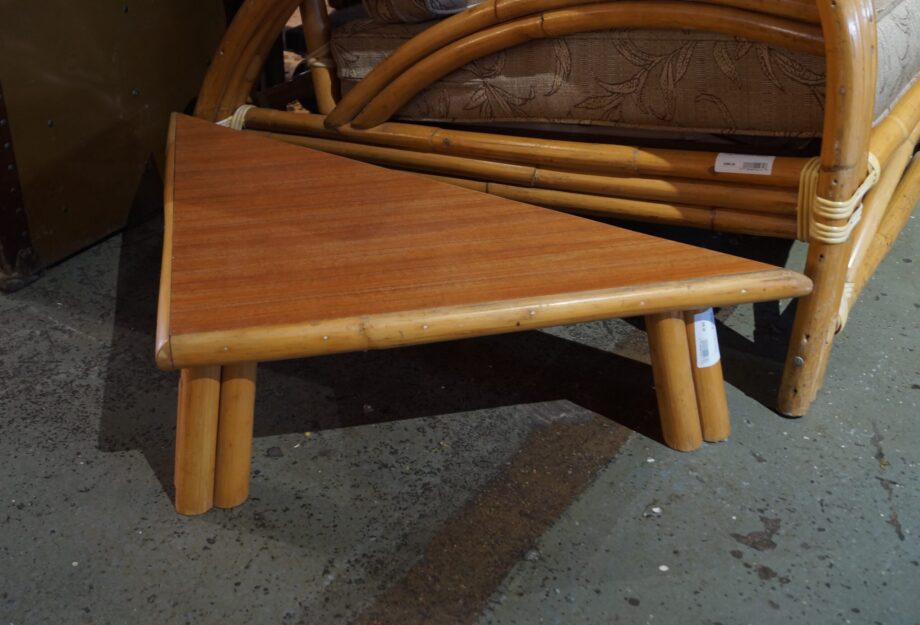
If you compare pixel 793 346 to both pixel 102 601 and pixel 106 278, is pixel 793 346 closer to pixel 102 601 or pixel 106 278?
pixel 102 601

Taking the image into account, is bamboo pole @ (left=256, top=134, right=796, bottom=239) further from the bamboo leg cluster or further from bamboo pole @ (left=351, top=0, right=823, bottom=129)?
the bamboo leg cluster

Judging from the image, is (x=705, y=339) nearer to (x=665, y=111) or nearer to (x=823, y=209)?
(x=823, y=209)

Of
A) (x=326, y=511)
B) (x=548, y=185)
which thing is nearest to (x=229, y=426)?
(x=326, y=511)

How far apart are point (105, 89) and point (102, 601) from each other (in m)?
1.22

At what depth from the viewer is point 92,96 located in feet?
6.66

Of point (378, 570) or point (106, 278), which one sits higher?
point (378, 570)

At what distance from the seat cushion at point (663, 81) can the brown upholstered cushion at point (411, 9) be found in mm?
23

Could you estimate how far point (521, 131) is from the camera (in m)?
1.78

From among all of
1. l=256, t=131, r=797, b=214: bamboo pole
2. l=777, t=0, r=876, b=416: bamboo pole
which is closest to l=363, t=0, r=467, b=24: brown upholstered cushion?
l=256, t=131, r=797, b=214: bamboo pole

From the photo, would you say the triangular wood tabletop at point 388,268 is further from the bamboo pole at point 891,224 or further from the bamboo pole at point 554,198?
the bamboo pole at point 891,224

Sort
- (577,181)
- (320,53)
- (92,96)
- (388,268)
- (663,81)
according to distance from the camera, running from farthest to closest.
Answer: (92,96), (320,53), (577,181), (663,81), (388,268)

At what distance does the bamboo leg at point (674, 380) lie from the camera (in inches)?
54.7

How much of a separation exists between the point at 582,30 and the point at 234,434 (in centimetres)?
84

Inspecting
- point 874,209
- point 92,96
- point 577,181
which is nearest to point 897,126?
point 874,209
